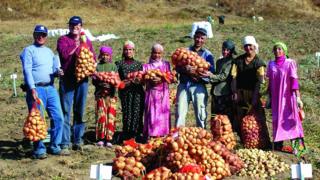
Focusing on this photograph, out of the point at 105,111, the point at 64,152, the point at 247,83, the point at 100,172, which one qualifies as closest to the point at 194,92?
the point at 247,83

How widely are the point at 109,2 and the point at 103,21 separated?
4692 mm

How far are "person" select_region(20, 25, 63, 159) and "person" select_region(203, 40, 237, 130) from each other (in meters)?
1.82

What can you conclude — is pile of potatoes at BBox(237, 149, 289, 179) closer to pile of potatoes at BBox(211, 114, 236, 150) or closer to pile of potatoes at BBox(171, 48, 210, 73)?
pile of potatoes at BBox(211, 114, 236, 150)

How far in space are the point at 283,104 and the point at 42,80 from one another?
2.84 m

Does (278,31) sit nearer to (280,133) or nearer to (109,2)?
(280,133)

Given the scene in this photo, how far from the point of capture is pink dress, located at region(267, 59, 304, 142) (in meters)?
6.48

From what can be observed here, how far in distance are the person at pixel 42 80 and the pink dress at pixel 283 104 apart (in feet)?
8.35

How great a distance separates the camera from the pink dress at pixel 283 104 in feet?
21.3

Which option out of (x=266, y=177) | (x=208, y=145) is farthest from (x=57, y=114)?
(x=266, y=177)

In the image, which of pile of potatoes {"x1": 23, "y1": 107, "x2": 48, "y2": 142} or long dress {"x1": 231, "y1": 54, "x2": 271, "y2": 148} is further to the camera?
long dress {"x1": 231, "y1": 54, "x2": 271, "y2": 148}

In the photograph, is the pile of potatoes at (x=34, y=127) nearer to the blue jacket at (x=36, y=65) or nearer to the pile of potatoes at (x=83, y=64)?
the blue jacket at (x=36, y=65)

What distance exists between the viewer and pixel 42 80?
6.36m

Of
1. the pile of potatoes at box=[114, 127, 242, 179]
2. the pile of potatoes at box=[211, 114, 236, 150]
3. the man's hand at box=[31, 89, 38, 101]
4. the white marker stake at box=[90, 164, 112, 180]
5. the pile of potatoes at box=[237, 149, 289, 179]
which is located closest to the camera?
the white marker stake at box=[90, 164, 112, 180]

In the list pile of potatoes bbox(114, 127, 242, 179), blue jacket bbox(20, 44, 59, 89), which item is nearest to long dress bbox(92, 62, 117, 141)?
blue jacket bbox(20, 44, 59, 89)
